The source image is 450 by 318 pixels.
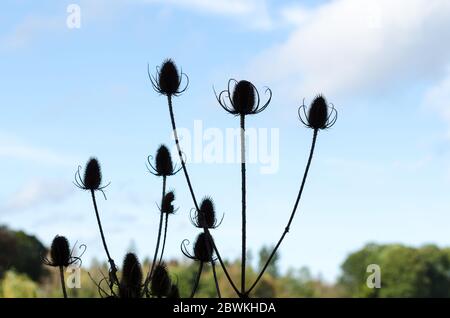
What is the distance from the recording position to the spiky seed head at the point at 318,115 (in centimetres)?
624

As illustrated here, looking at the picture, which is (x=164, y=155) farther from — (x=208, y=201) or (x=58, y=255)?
(x=58, y=255)

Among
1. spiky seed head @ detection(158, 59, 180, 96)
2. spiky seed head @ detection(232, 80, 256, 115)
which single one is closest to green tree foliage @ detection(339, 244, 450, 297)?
spiky seed head @ detection(158, 59, 180, 96)

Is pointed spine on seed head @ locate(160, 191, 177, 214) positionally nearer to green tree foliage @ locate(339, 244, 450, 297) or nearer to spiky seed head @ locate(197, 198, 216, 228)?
spiky seed head @ locate(197, 198, 216, 228)

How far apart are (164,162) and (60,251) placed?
108 centimetres

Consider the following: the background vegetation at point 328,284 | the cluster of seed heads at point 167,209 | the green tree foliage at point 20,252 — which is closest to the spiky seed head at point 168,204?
the cluster of seed heads at point 167,209

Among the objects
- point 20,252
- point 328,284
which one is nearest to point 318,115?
point 20,252

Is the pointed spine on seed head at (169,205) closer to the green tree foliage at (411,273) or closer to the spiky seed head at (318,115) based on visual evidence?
the spiky seed head at (318,115)

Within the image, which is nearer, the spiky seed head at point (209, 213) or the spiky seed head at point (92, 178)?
the spiky seed head at point (209, 213)

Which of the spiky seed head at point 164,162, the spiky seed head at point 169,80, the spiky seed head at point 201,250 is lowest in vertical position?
the spiky seed head at point 201,250

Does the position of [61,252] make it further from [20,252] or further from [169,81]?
[20,252]

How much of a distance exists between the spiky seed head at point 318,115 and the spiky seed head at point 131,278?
5.51 feet

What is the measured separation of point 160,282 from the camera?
20.5ft

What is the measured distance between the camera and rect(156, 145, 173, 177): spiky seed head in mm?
6781
